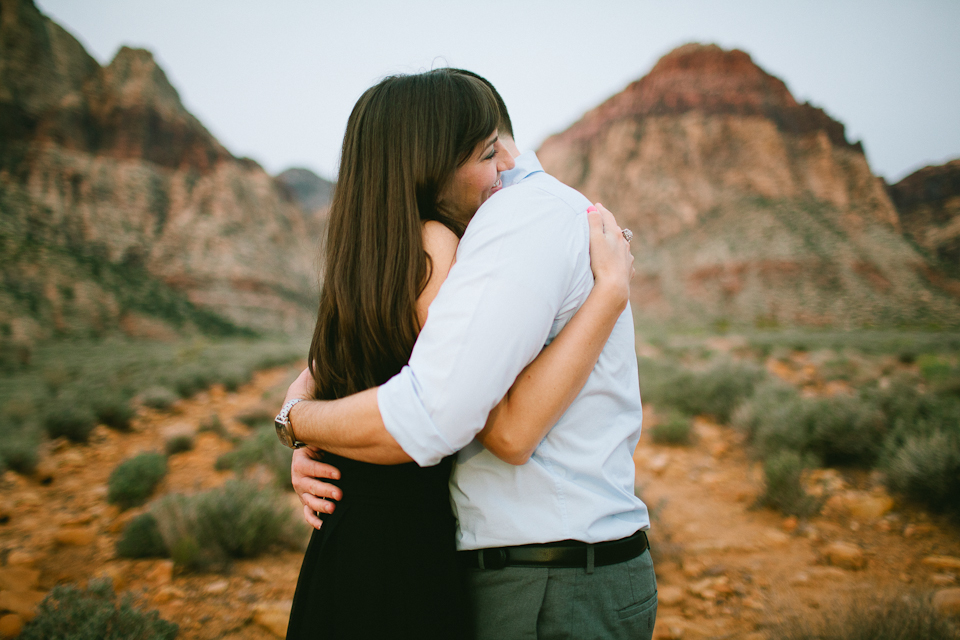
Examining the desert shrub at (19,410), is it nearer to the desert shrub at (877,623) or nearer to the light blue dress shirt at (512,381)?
the light blue dress shirt at (512,381)

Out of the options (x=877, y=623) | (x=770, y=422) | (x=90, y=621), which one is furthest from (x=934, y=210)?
(x=90, y=621)

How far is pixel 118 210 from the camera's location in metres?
27.6

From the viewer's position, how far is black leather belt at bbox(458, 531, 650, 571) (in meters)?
1.08

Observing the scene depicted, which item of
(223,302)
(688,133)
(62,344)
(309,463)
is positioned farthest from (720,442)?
(688,133)

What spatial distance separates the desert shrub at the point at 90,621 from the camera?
2.13 metres

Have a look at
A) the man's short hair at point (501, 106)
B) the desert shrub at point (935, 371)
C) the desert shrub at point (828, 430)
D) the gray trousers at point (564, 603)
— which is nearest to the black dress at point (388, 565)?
the gray trousers at point (564, 603)

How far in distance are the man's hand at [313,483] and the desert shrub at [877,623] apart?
8.50 ft

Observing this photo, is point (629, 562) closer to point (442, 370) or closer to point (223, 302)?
point (442, 370)

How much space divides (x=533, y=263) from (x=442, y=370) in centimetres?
29

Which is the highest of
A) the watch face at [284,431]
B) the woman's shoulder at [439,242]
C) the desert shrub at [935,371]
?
the woman's shoulder at [439,242]

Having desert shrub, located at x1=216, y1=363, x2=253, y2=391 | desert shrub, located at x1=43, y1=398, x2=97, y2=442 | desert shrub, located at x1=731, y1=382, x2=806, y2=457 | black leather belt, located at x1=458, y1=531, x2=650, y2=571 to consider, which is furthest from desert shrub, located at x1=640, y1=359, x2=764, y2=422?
desert shrub, located at x1=216, y1=363, x2=253, y2=391

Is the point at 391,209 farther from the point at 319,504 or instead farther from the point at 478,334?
the point at 319,504

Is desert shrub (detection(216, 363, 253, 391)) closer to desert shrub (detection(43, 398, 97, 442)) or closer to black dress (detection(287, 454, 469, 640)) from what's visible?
desert shrub (detection(43, 398, 97, 442))

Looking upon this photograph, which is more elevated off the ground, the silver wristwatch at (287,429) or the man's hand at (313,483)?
the silver wristwatch at (287,429)
